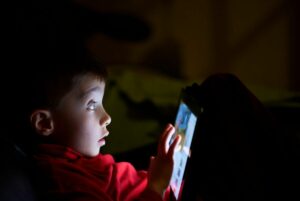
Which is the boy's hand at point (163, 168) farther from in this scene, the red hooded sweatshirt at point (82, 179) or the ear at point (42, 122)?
the ear at point (42, 122)

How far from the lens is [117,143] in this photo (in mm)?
1271

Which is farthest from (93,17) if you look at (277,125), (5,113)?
(277,125)

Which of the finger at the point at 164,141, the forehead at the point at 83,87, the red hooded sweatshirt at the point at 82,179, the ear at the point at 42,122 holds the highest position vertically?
the forehead at the point at 83,87

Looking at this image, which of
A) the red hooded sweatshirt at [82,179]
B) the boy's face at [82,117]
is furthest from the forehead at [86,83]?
the red hooded sweatshirt at [82,179]

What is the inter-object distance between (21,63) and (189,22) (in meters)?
1.93

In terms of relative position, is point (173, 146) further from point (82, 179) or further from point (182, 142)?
point (82, 179)

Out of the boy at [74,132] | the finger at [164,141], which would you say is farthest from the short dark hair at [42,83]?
the finger at [164,141]

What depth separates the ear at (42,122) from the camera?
2.64 feet

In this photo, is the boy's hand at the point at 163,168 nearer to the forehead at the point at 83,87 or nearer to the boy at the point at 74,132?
the boy at the point at 74,132

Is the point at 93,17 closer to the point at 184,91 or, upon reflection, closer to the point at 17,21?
the point at 17,21

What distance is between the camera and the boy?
2.58 feet

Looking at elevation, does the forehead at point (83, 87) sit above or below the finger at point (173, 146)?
above

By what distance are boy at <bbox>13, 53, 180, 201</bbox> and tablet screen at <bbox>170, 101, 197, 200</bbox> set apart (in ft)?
0.05

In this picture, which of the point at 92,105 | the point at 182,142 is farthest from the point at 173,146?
the point at 92,105
